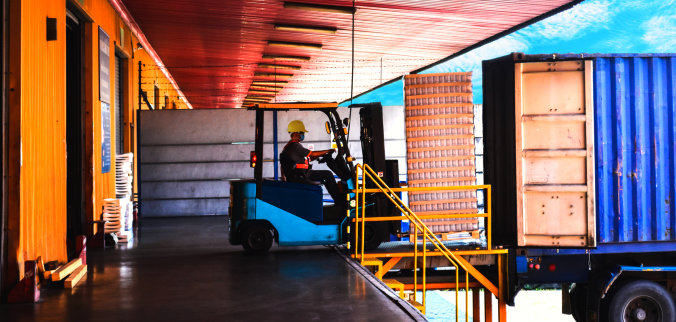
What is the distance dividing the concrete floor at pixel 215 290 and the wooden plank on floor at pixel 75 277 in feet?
0.29

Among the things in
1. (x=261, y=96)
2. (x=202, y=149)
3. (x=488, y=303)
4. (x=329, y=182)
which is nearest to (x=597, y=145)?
(x=488, y=303)

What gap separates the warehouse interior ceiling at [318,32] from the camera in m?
14.5

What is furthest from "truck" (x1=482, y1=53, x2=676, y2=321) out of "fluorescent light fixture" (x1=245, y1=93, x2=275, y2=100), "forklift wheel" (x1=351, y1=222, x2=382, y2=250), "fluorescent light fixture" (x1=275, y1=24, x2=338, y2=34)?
"fluorescent light fixture" (x1=245, y1=93, x2=275, y2=100)

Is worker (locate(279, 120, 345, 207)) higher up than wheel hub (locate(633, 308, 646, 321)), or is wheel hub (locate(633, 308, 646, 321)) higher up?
worker (locate(279, 120, 345, 207))

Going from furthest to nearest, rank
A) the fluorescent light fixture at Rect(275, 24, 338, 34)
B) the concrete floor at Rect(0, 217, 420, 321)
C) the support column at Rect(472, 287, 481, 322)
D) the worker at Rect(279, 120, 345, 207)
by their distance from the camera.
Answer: the fluorescent light fixture at Rect(275, 24, 338, 34) < the support column at Rect(472, 287, 481, 322) < the worker at Rect(279, 120, 345, 207) < the concrete floor at Rect(0, 217, 420, 321)

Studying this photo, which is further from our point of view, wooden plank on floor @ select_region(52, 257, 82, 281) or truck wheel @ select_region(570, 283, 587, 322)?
truck wheel @ select_region(570, 283, 587, 322)

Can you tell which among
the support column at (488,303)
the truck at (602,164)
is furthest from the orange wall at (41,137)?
the support column at (488,303)

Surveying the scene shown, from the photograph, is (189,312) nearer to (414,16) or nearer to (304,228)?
(304,228)

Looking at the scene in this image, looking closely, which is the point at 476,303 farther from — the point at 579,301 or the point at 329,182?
the point at 329,182

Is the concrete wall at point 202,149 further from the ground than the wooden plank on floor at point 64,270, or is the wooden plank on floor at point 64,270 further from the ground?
the concrete wall at point 202,149

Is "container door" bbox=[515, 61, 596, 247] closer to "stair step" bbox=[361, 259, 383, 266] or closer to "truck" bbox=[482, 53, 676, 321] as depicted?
"truck" bbox=[482, 53, 676, 321]

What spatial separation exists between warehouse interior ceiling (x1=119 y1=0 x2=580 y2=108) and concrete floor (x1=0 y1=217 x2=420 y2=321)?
9.08 feet

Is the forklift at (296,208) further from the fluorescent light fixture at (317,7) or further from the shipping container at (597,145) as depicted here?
the fluorescent light fixture at (317,7)

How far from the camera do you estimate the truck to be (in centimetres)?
944
